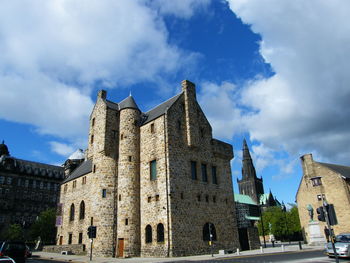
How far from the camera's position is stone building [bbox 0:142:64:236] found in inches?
2525

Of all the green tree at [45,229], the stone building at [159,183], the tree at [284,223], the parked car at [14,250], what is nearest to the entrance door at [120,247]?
the stone building at [159,183]

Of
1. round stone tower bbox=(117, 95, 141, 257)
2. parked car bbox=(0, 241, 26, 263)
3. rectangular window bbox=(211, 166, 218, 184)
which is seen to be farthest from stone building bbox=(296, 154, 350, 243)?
parked car bbox=(0, 241, 26, 263)

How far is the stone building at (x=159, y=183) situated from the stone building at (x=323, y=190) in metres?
17.1

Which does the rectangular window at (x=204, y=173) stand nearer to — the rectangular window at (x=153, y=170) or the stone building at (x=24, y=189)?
the rectangular window at (x=153, y=170)

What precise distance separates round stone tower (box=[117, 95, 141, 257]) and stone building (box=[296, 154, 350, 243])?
2487cm

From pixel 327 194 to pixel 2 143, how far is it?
75.2m

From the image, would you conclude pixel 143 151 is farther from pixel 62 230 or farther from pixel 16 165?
pixel 16 165

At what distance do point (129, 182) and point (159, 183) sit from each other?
3800 millimetres

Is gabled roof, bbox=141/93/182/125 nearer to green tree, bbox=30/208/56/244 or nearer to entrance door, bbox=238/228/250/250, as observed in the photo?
entrance door, bbox=238/228/250/250

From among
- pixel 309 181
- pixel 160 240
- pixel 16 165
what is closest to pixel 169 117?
pixel 160 240

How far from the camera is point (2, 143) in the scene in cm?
7438

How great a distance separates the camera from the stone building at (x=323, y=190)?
41.9 meters

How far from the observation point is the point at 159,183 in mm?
29312

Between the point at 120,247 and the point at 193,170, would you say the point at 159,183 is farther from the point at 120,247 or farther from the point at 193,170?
the point at 120,247
